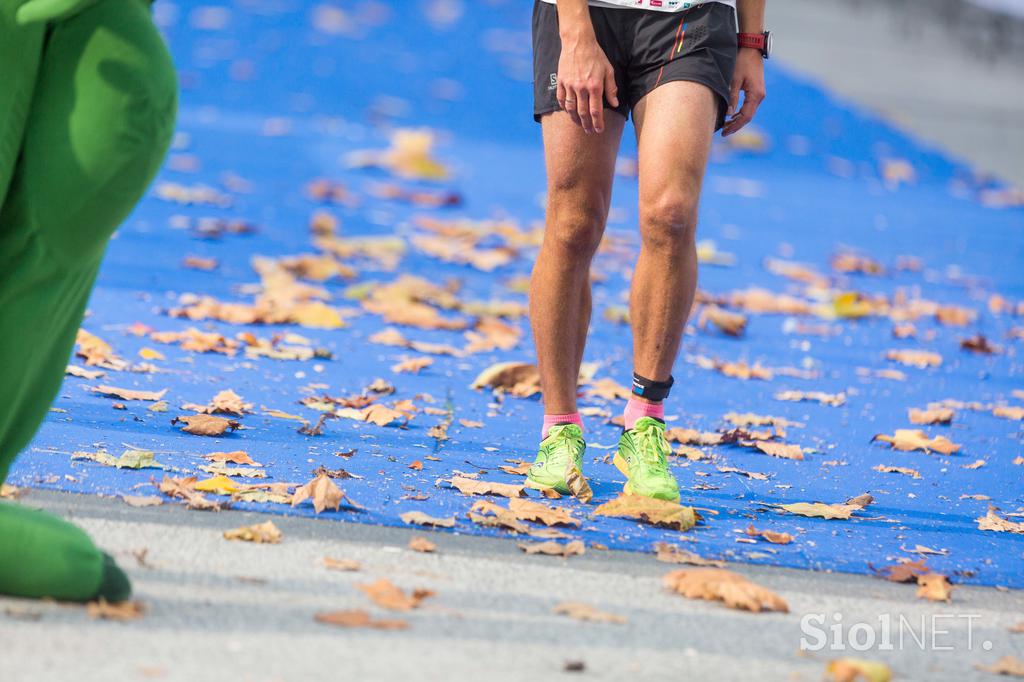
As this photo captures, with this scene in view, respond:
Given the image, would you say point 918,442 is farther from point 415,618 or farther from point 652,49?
point 415,618

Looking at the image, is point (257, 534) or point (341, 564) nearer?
point (341, 564)

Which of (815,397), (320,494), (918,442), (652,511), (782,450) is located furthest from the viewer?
(815,397)

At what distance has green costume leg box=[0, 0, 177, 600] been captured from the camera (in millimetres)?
2377

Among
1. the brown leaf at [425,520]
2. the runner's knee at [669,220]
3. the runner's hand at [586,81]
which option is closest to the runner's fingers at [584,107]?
the runner's hand at [586,81]

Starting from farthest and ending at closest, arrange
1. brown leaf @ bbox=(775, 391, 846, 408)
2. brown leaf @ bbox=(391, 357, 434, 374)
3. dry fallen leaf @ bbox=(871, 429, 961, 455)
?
brown leaf @ bbox=(775, 391, 846, 408) → brown leaf @ bbox=(391, 357, 434, 374) → dry fallen leaf @ bbox=(871, 429, 961, 455)

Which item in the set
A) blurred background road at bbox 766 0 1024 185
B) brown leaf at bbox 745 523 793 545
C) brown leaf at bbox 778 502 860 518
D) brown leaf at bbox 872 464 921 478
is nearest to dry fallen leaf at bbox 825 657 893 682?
brown leaf at bbox 745 523 793 545

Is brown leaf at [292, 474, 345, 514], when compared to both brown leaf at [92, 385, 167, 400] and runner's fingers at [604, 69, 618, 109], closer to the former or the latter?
brown leaf at [92, 385, 167, 400]

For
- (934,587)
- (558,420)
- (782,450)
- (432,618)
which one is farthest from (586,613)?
(782,450)

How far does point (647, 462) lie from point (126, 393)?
63.1 inches

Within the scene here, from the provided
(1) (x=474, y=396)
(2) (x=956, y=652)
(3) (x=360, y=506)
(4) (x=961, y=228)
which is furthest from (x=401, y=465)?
(4) (x=961, y=228)

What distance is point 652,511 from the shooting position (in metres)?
3.42

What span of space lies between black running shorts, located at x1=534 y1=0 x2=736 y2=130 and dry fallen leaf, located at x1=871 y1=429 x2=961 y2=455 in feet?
4.56

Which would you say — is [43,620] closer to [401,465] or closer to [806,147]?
[401,465]

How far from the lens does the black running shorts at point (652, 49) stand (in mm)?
3561
